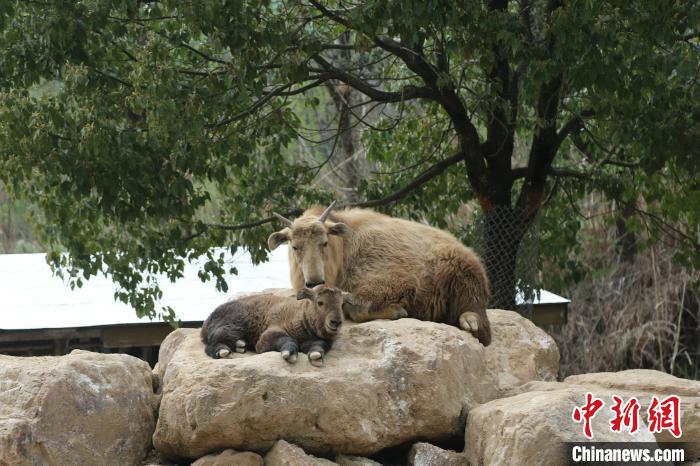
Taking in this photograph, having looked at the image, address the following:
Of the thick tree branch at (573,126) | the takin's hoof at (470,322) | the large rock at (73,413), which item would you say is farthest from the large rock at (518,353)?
the thick tree branch at (573,126)

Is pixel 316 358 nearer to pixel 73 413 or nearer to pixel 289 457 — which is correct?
pixel 289 457

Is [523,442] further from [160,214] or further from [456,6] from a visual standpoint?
[160,214]

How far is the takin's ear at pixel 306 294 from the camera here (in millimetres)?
6602

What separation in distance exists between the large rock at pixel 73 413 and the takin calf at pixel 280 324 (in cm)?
65

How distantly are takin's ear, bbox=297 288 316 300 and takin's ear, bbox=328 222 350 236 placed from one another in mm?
1151

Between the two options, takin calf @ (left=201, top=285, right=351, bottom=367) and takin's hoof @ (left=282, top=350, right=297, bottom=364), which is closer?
takin's hoof @ (left=282, top=350, right=297, bottom=364)

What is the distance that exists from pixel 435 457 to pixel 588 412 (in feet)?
3.21

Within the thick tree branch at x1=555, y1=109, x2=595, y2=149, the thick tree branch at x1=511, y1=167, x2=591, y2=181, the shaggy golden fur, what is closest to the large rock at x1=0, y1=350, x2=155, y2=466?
the shaggy golden fur

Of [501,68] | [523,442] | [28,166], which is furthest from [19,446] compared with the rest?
[501,68]

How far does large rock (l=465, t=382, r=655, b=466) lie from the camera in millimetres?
5773

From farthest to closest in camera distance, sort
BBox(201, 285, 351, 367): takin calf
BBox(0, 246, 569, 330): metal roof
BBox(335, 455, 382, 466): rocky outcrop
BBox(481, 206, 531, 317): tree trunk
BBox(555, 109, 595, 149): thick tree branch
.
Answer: BBox(0, 246, 569, 330): metal roof
BBox(481, 206, 531, 317): tree trunk
BBox(555, 109, 595, 149): thick tree branch
BBox(201, 285, 351, 367): takin calf
BBox(335, 455, 382, 466): rocky outcrop

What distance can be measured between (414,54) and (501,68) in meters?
1.15

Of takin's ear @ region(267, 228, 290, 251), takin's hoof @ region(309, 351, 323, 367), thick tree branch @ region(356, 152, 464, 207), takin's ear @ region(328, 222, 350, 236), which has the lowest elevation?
takin's hoof @ region(309, 351, 323, 367)

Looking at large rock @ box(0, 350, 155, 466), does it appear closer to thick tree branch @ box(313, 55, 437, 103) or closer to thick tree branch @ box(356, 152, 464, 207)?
thick tree branch @ box(313, 55, 437, 103)
